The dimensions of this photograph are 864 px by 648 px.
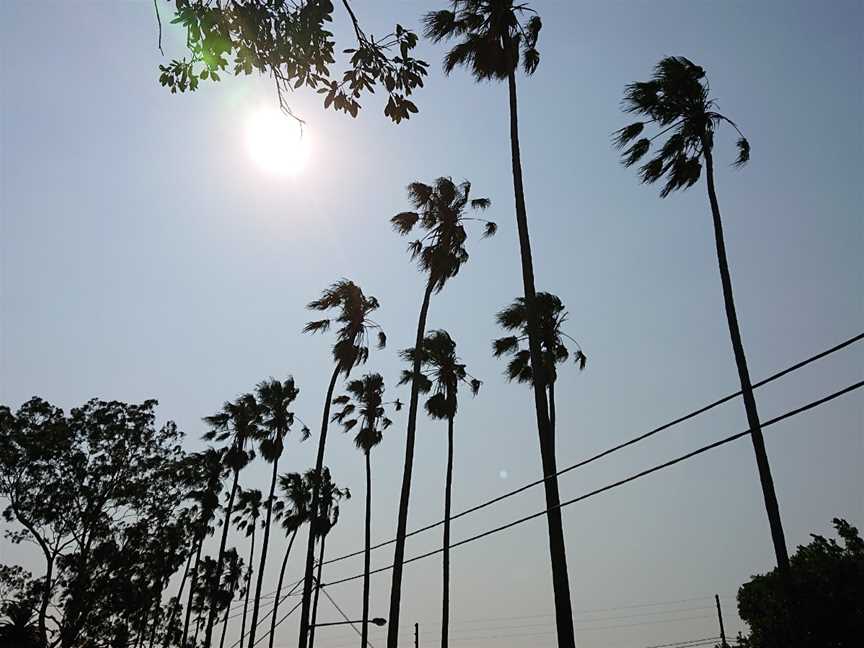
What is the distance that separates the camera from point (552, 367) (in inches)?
979

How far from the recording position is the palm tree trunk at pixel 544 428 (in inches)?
459

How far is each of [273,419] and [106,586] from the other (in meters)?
13.2

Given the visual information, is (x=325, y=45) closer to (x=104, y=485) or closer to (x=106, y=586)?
(x=104, y=485)

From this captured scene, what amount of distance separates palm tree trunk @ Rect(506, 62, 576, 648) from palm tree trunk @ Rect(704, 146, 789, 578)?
14.0 ft

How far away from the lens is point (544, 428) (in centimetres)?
1356

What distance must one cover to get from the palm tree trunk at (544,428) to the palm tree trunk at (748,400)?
426 cm

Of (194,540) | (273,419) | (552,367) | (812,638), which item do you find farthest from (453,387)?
(194,540)

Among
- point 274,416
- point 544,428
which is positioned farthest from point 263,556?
point 544,428

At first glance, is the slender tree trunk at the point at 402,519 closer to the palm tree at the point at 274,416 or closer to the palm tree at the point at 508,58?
the palm tree at the point at 508,58

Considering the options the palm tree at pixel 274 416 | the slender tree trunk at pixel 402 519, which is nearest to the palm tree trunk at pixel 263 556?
the palm tree at pixel 274 416

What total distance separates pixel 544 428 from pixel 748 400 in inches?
245

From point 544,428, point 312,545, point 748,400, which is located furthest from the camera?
point 312,545

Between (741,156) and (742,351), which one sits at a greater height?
(741,156)

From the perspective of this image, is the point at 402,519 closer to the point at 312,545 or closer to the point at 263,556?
the point at 312,545
